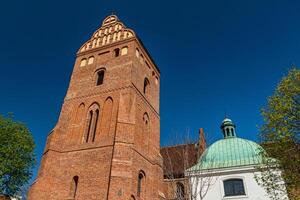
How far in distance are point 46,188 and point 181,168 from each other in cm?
1087

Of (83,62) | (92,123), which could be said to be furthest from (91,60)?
(92,123)

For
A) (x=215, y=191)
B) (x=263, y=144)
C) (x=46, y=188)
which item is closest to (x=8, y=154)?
(x=46, y=188)

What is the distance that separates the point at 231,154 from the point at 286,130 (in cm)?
1015

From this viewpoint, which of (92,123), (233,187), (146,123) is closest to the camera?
(92,123)

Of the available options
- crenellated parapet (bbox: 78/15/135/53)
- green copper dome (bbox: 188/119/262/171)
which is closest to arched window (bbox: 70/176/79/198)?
green copper dome (bbox: 188/119/262/171)

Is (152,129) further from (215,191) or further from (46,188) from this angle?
(46,188)

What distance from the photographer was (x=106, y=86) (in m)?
20.4

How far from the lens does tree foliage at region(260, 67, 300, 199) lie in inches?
456

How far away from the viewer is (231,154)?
21.3m

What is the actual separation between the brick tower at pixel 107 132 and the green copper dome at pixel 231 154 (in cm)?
430

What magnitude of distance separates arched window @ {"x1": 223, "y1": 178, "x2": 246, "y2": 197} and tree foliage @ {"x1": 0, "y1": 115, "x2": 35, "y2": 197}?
1684cm

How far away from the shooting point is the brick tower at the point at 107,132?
15.4 m

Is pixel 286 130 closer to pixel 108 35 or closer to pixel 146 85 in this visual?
pixel 146 85

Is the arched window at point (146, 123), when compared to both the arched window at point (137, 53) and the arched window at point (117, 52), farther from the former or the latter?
the arched window at point (117, 52)
